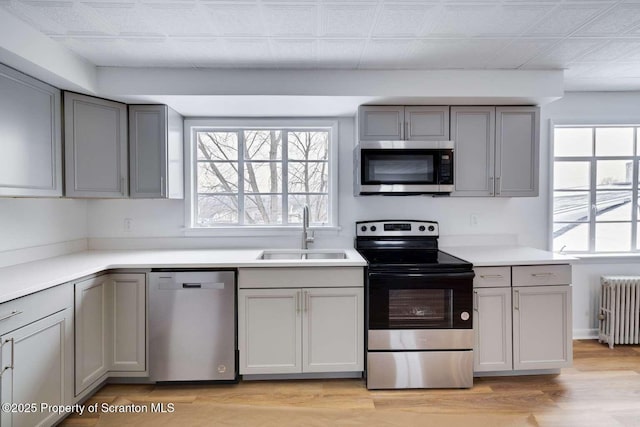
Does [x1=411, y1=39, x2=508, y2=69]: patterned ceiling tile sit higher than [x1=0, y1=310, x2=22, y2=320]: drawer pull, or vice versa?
[x1=411, y1=39, x2=508, y2=69]: patterned ceiling tile

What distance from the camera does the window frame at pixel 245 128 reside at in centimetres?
306

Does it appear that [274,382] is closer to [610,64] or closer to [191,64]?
[191,64]

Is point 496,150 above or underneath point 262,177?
above

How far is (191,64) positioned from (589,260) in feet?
12.3

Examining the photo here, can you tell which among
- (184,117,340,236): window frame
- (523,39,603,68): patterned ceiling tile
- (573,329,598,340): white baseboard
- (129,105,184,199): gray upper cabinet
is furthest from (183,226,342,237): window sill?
(573,329,598,340): white baseboard

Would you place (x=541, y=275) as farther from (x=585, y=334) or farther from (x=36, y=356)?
(x=36, y=356)

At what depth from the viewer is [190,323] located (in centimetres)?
238

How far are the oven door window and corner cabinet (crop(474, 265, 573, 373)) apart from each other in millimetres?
801

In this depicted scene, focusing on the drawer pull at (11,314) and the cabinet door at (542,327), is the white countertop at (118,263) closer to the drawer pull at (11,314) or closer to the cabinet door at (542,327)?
the drawer pull at (11,314)

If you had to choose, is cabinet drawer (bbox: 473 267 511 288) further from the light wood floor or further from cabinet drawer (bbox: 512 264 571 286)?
the light wood floor

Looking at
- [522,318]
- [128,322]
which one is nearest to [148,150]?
[128,322]

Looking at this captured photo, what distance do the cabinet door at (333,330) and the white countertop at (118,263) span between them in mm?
227

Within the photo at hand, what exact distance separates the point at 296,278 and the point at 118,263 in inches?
47.4

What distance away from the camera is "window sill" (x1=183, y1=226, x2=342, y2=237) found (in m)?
3.04
